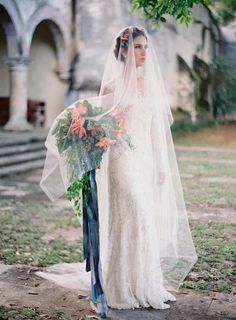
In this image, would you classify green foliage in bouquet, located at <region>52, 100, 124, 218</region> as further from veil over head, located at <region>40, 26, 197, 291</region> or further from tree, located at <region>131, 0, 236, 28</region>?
tree, located at <region>131, 0, 236, 28</region>

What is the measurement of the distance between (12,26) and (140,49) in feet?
29.7

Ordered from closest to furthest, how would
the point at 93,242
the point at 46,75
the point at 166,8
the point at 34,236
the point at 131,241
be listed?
the point at 93,242
the point at 131,241
the point at 166,8
the point at 34,236
the point at 46,75

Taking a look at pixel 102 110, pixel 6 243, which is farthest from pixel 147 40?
pixel 6 243

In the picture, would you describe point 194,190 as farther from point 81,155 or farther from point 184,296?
point 81,155

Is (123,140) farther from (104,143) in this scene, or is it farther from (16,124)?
(16,124)

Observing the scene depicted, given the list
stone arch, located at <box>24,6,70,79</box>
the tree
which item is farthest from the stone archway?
the tree

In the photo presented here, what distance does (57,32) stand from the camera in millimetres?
13695

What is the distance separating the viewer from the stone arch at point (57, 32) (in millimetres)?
12227

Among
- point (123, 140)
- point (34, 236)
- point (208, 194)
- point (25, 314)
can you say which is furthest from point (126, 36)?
point (208, 194)

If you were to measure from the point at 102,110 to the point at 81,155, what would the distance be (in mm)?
324

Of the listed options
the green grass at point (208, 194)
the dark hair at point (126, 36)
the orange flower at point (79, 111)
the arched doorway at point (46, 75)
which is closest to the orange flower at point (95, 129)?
the orange flower at point (79, 111)

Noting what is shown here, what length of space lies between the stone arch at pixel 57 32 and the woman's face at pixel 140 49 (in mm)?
9189

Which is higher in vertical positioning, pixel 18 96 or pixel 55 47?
pixel 55 47

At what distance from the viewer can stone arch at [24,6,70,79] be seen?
40.1 feet
